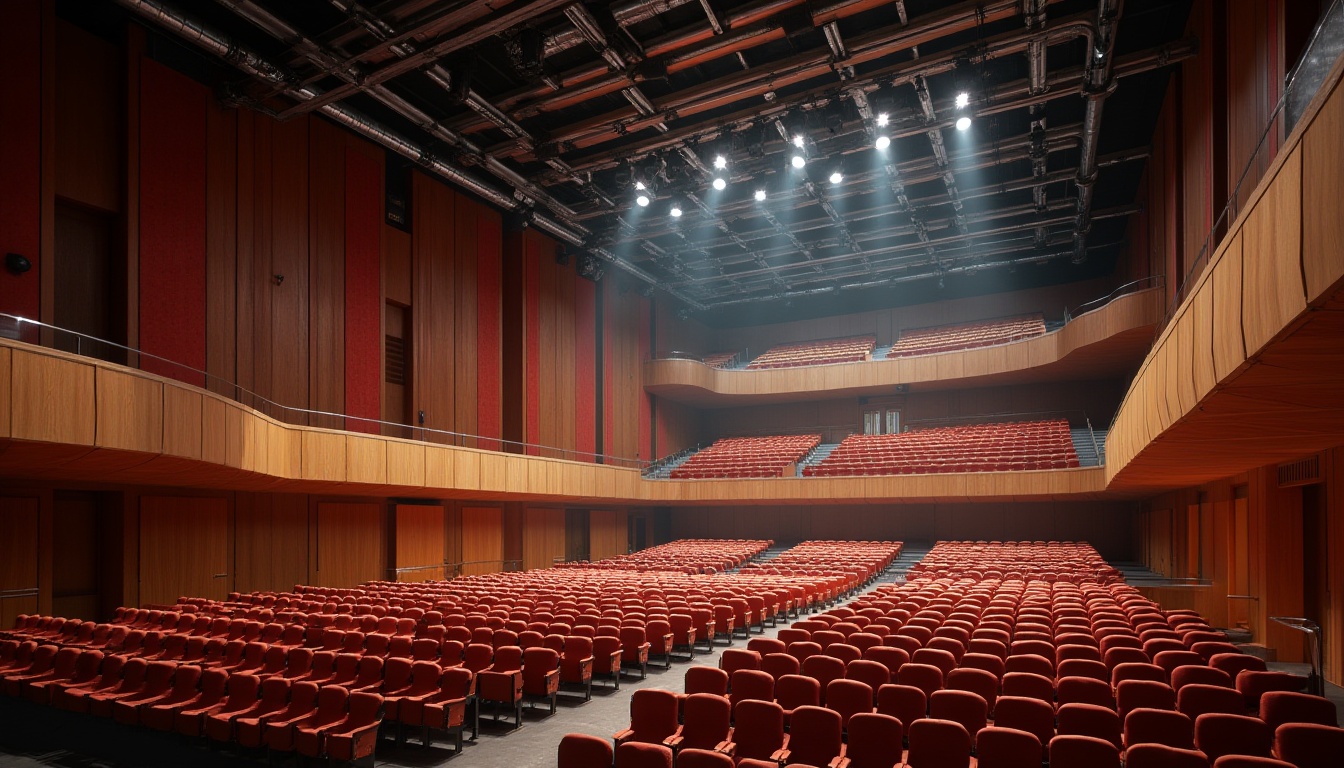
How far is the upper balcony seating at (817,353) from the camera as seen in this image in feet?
89.1

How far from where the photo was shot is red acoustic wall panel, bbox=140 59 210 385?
12352 millimetres

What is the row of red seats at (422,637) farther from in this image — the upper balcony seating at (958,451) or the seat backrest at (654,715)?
the upper balcony seating at (958,451)

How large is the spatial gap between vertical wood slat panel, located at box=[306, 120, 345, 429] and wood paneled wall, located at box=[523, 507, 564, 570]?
6.63 metres

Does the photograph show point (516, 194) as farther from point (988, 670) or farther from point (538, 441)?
point (988, 670)

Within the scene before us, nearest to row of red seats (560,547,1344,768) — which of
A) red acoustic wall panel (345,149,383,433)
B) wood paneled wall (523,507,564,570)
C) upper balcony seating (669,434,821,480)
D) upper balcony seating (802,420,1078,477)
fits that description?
red acoustic wall panel (345,149,383,433)

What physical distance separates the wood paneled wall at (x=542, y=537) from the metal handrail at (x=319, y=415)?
162cm

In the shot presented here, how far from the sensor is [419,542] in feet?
57.7

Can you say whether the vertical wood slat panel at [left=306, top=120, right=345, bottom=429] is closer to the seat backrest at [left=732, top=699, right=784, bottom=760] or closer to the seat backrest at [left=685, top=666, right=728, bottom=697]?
the seat backrest at [left=685, top=666, right=728, bottom=697]

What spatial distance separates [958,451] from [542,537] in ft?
37.3

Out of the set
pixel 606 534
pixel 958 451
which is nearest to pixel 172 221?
pixel 606 534

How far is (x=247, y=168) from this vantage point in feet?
46.2

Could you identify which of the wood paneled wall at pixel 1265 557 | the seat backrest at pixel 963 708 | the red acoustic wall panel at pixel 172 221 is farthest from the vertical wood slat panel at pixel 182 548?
the wood paneled wall at pixel 1265 557

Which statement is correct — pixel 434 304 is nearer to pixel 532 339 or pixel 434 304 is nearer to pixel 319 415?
pixel 532 339

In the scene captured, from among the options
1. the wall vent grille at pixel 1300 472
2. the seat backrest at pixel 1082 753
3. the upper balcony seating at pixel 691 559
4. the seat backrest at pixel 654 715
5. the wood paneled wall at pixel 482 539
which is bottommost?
the upper balcony seating at pixel 691 559
